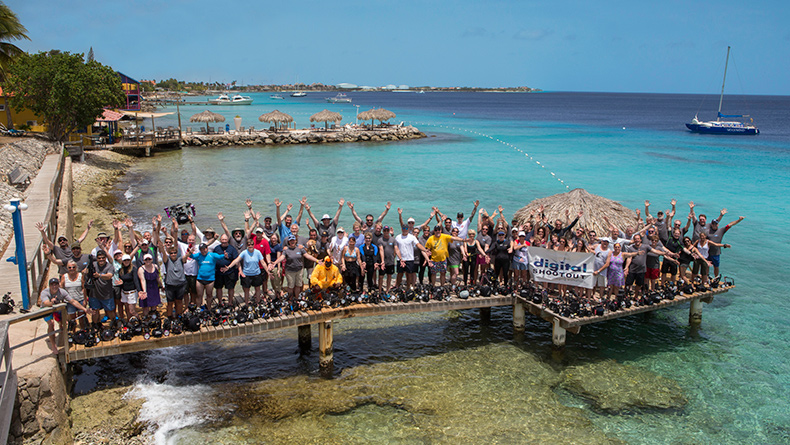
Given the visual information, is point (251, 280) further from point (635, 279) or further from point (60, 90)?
point (60, 90)

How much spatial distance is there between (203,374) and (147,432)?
1.98 m

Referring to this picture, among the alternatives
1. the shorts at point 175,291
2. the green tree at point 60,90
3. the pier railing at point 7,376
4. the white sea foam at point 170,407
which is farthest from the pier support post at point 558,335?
the green tree at point 60,90

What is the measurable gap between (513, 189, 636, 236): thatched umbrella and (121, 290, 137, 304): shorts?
9.66 metres

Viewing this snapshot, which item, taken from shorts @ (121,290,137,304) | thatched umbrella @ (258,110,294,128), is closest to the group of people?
shorts @ (121,290,137,304)

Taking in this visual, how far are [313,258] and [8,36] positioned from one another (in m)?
34.0

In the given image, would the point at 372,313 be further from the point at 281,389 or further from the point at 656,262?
the point at 656,262

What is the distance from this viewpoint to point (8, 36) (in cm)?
3325

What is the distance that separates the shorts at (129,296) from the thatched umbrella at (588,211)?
9661 millimetres

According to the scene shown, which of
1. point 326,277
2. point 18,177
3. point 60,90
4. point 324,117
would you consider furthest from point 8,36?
point 326,277

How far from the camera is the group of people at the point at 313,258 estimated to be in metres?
9.62

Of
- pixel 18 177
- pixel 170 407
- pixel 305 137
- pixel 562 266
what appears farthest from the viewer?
pixel 305 137

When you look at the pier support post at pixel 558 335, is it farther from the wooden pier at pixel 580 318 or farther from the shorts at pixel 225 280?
the shorts at pixel 225 280

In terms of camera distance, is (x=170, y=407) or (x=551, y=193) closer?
(x=170, y=407)

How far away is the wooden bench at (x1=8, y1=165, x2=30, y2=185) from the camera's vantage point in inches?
769
